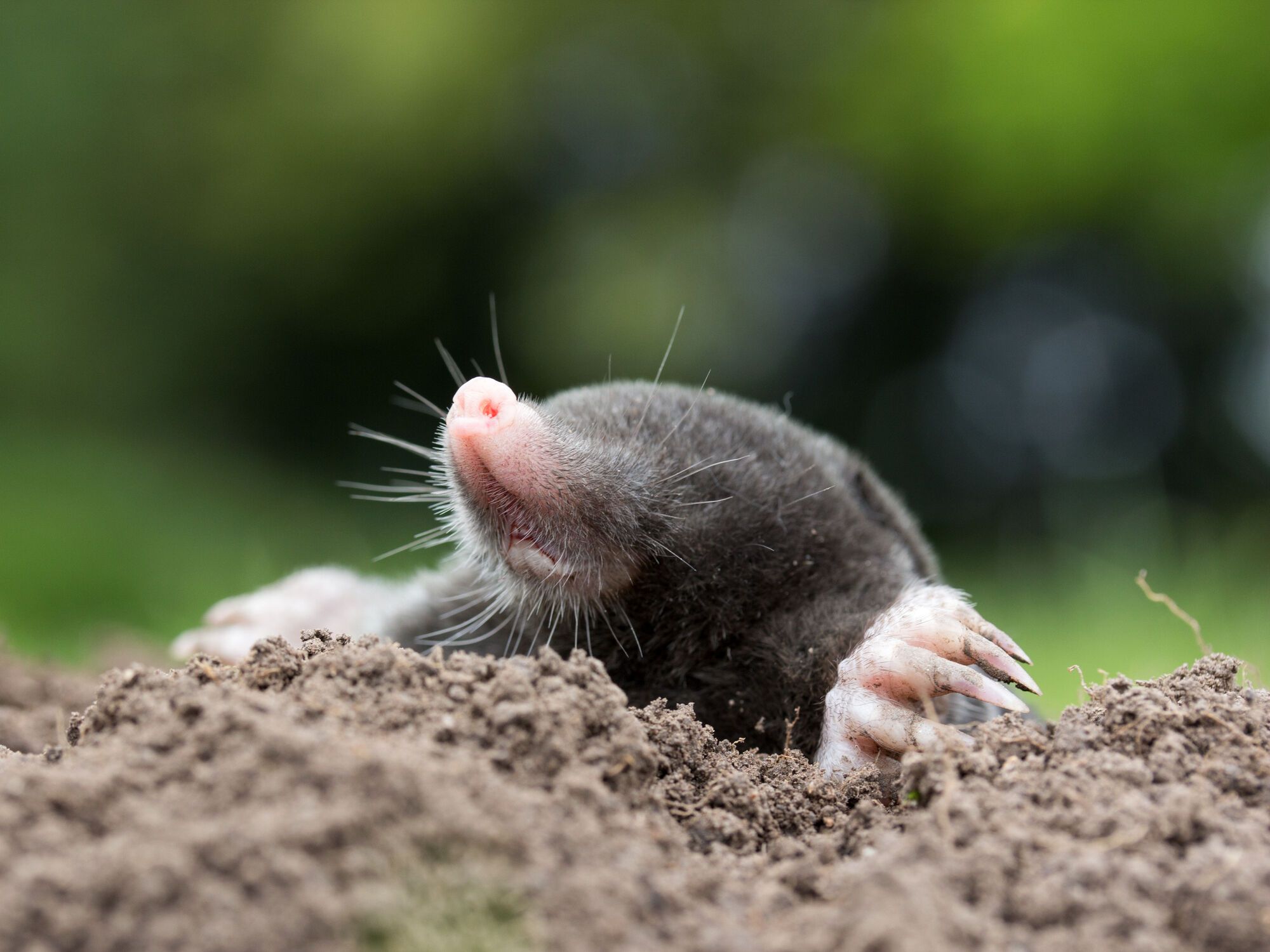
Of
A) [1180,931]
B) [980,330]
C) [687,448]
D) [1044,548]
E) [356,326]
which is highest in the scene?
[356,326]

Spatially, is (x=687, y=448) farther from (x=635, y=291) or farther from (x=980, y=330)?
(x=980, y=330)

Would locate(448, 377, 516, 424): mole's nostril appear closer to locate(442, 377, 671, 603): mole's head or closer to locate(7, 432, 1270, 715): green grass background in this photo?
locate(442, 377, 671, 603): mole's head

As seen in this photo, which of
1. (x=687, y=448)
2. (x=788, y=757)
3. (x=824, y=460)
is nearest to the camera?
(x=788, y=757)

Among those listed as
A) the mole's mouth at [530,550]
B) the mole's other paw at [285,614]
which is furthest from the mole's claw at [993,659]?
the mole's other paw at [285,614]

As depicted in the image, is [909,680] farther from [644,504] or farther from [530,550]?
[530,550]

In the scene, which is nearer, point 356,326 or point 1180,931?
point 1180,931

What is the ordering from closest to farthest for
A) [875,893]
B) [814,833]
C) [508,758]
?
[875,893] < [508,758] < [814,833]

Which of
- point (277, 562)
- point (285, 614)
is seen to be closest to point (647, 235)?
point (277, 562)

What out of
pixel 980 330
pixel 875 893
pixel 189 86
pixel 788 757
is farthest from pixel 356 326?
pixel 875 893
